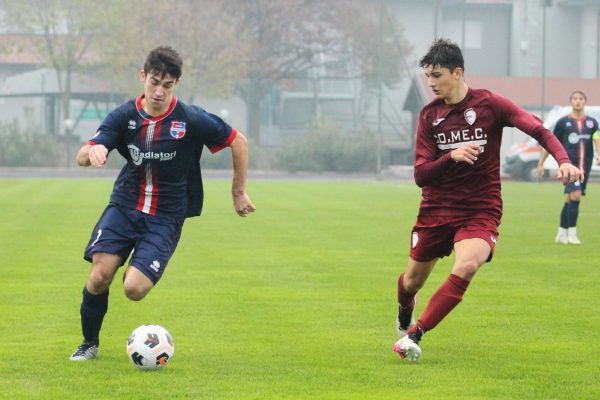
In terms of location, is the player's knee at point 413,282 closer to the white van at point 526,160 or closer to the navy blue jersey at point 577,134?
the navy blue jersey at point 577,134

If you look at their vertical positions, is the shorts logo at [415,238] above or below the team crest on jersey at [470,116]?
below

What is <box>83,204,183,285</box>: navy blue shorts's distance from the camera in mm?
8258

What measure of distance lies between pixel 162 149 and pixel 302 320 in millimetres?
2694

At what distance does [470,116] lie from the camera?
8516mm

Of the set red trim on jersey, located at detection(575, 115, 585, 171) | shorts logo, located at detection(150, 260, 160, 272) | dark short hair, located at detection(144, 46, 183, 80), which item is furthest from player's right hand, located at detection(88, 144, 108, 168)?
red trim on jersey, located at detection(575, 115, 585, 171)

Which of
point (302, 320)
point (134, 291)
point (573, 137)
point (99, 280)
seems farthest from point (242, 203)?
point (573, 137)

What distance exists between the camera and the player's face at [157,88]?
809cm

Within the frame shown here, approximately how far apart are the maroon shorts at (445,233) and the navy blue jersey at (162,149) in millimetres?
1455

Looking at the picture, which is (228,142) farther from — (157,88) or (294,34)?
(294,34)

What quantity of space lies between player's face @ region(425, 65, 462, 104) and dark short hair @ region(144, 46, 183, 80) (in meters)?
1.66

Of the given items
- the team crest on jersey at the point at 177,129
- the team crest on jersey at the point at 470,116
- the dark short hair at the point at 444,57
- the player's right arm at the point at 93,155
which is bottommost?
the player's right arm at the point at 93,155

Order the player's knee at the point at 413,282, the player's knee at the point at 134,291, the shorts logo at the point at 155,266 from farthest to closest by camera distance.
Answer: the player's knee at the point at 413,282
the shorts logo at the point at 155,266
the player's knee at the point at 134,291

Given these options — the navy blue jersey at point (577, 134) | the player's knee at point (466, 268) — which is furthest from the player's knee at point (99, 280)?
the navy blue jersey at point (577, 134)

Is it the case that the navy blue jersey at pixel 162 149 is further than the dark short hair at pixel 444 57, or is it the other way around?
the dark short hair at pixel 444 57
